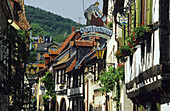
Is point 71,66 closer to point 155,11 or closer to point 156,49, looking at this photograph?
point 155,11

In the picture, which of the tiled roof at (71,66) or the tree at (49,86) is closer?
the tiled roof at (71,66)

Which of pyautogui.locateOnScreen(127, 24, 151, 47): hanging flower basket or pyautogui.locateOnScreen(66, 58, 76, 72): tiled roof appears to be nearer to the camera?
pyautogui.locateOnScreen(127, 24, 151, 47): hanging flower basket

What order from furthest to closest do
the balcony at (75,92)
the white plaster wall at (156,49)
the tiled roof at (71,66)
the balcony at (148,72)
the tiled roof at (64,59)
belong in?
the tiled roof at (64,59), the tiled roof at (71,66), the balcony at (75,92), the white plaster wall at (156,49), the balcony at (148,72)

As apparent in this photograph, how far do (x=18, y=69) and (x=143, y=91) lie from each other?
5256 millimetres

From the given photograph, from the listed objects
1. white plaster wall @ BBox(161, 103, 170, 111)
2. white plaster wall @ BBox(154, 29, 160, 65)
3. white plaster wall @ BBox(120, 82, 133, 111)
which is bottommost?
white plaster wall @ BBox(161, 103, 170, 111)

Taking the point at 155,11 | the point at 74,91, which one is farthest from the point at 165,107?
the point at 74,91

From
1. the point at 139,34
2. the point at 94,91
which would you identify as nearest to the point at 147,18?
the point at 139,34

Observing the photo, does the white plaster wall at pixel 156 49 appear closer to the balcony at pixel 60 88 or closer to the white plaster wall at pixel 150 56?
the white plaster wall at pixel 150 56

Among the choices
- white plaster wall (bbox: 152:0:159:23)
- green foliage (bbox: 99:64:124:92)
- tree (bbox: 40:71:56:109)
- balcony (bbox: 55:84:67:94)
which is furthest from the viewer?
tree (bbox: 40:71:56:109)

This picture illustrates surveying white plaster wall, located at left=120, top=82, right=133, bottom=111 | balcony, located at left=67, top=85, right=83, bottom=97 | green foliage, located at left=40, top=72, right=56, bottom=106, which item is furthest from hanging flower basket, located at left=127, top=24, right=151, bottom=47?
green foliage, located at left=40, top=72, right=56, bottom=106

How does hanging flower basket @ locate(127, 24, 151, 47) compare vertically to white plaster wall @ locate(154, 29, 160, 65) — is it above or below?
above

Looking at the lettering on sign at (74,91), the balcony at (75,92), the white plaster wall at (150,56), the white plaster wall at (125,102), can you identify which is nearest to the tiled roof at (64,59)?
the balcony at (75,92)

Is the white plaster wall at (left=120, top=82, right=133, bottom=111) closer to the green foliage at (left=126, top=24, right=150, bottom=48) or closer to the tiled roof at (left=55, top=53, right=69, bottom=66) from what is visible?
the green foliage at (left=126, top=24, right=150, bottom=48)

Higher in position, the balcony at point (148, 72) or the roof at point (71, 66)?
the roof at point (71, 66)
